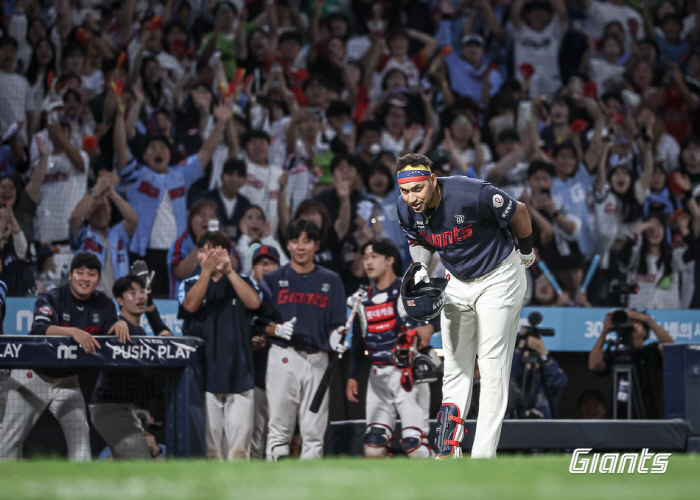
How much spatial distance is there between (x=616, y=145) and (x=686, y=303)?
2.36 meters

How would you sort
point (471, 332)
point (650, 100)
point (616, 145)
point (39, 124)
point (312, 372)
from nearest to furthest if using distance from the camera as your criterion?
point (471, 332)
point (312, 372)
point (39, 124)
point (616, 145)
point (650, 100)

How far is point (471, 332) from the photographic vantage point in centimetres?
435

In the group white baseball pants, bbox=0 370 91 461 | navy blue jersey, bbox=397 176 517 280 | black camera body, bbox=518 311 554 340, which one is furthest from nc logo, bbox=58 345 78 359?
black camera body, bbox=518 311 554 340

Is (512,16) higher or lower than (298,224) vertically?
higher

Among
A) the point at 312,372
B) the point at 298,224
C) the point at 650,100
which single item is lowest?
the point at 312,372

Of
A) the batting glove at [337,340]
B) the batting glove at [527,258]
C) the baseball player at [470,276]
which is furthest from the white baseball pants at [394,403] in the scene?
the batting glove at [527,258]

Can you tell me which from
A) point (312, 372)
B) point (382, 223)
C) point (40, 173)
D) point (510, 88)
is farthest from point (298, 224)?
point (510, 88)

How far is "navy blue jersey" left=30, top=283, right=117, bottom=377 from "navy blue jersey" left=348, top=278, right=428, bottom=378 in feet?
6.33

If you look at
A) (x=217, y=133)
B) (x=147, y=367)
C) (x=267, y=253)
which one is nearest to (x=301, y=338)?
(x=267, y=253)

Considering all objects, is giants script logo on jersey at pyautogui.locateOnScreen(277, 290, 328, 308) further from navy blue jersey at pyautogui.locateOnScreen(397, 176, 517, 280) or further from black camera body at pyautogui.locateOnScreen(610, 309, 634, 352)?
black camera body at pyautogui.locateOnScreen(610, 309, 634, 352)

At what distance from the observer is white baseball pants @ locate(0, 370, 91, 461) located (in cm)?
497

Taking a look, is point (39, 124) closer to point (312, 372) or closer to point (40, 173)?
point (40, 173)

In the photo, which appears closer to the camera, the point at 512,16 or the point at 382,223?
the point at 382,223

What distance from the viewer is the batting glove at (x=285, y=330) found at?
6.18 metres
